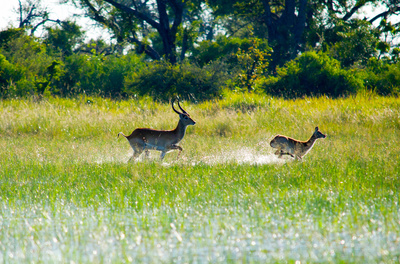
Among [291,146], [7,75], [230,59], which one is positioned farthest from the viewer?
[230,59]

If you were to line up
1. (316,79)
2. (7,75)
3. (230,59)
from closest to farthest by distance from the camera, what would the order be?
(316,79)
(7,75)
(230,59)

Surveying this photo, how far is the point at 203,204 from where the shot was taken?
6.13 meters

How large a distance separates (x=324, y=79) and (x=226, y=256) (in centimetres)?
2249

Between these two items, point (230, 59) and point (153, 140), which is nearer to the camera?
point (153, 140)

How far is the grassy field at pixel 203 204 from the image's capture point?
14.3ft

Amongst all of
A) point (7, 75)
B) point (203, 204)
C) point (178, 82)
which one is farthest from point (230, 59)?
point (203, 204)

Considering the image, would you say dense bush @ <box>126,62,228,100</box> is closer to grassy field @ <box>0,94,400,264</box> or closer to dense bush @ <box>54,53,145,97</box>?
dense bush @ <box>54,53,145,97</box>

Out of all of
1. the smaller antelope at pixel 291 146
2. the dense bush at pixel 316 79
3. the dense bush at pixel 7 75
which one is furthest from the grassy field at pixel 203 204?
the dense bush at pixel 7 75

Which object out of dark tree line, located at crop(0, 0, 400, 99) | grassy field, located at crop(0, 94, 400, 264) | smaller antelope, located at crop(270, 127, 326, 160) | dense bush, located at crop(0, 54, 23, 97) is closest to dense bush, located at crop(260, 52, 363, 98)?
dark tree line, located at crop(0, 0, 400, 99)

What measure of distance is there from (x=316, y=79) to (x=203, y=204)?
20378 millimetres

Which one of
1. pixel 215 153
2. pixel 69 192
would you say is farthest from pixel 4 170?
pixel 215 153

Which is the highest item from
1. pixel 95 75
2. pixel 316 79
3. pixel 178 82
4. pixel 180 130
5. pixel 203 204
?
pixel 316 79

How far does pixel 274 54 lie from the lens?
3500cm

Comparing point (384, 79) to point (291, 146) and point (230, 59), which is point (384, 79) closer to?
Answer: point (230, 59)
